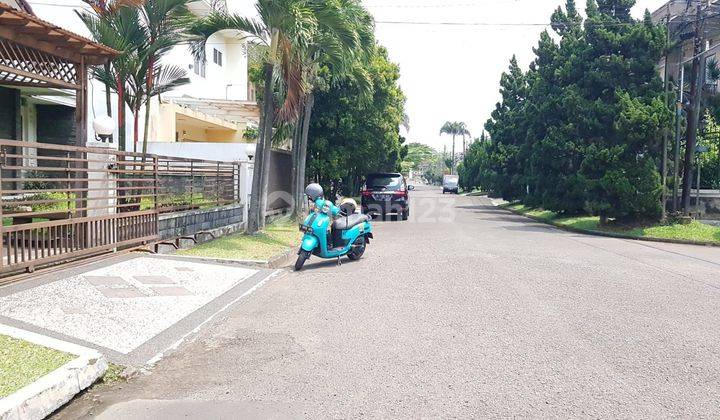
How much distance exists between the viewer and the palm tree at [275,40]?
1378 cm

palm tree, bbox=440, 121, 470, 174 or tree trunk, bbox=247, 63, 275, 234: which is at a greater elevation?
palm tree, bbox=440, 121, 470, 174

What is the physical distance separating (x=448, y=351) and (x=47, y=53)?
25.2ft

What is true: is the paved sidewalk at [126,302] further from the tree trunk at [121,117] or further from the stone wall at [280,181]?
the stone wall at [280,181]

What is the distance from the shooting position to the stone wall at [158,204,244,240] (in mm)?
12494

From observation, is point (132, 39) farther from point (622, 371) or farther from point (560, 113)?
point (560, 113)

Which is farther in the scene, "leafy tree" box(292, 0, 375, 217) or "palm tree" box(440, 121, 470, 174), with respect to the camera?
"palm tree" box(440, 121, 470, 174)

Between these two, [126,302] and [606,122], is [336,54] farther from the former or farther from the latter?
[606,122]

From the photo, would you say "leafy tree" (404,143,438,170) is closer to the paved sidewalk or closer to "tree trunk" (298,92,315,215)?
"tree trunk" (298,92,315,215)

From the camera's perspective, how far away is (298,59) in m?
14.8

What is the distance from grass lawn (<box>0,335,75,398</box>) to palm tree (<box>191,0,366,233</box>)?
9636 millimetres

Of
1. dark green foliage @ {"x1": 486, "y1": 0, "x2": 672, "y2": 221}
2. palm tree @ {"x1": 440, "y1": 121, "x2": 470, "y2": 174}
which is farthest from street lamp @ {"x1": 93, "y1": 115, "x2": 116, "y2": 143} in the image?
palm tree @ {"x1": 440, "y1": 121, "x2": 470, "y2": 174}

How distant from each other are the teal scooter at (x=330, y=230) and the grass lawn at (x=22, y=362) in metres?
6.07

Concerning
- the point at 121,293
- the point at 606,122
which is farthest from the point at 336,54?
the point at 606,122

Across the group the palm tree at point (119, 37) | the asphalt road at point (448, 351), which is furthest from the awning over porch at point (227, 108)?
the asphalt road at point (448, 351)
